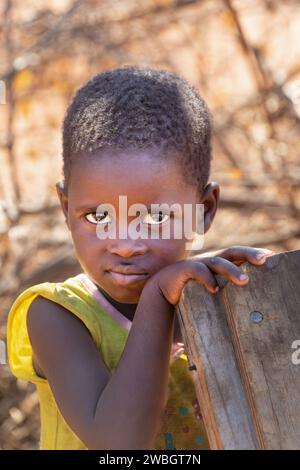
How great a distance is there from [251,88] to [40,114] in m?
1.29

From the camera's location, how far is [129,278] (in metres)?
2.13

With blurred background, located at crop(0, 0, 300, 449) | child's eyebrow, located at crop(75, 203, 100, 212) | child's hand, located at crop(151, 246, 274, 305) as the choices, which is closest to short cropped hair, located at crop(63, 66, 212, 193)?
child's eyebrow, located at crop(75, 203, 100, 212)

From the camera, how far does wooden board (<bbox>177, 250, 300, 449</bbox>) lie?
1716 millimetres

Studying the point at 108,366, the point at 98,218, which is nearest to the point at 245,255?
the point at 98,218

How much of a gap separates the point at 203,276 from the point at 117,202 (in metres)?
0.36

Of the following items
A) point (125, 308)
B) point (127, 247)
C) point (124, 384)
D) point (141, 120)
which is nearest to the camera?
point (124, 384)

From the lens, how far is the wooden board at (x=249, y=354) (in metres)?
1.72

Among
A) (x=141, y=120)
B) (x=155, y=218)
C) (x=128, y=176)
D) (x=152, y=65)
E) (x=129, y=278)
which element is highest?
(x=152, y=65)

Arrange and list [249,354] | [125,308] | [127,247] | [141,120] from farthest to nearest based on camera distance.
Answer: [125,308] → [141,120] → [127,247] → [249,354]

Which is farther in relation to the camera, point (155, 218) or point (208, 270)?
point (155, 218)

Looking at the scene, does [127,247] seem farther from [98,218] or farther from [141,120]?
[141,120]

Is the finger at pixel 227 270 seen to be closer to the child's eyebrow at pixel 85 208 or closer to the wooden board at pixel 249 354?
the wooden board at pixel 249 354

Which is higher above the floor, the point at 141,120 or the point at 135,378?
the point at 141,120
